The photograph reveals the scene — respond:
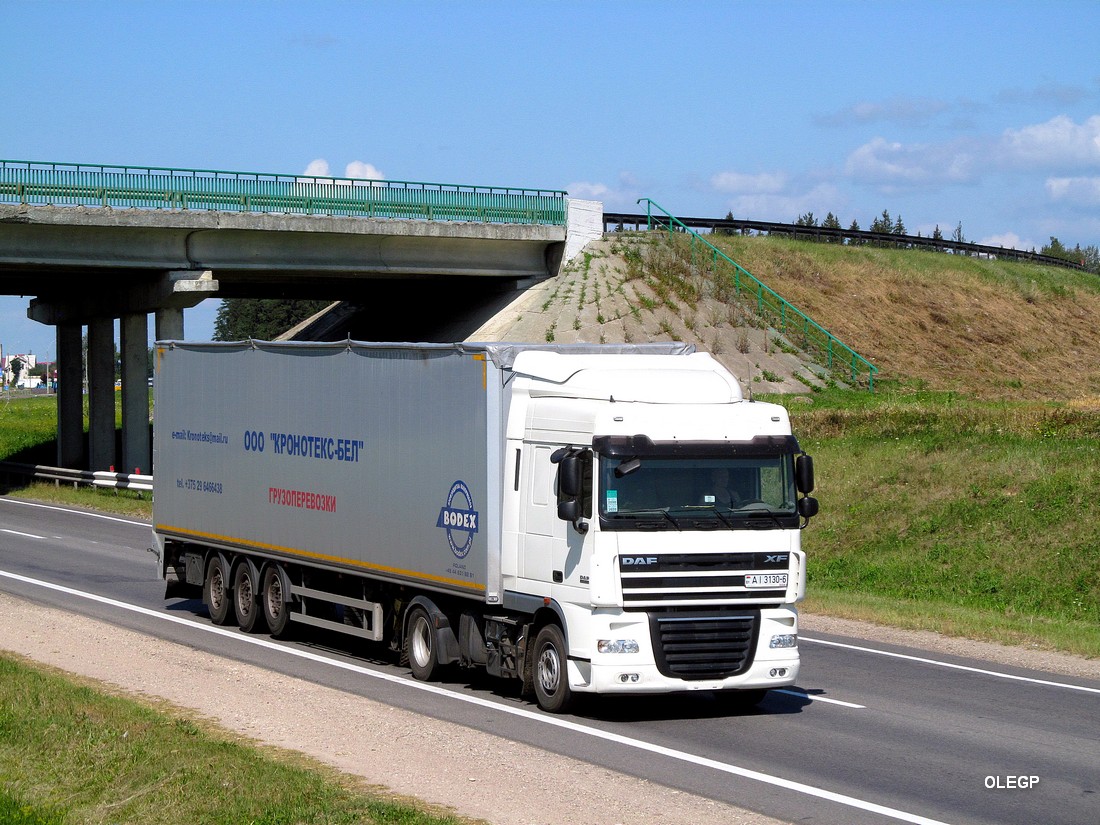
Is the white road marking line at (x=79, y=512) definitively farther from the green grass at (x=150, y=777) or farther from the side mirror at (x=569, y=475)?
the side mirror at (x=569, y=475)

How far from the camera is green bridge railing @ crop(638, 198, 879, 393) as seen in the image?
4878 cm

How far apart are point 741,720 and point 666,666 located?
1050 millimetres

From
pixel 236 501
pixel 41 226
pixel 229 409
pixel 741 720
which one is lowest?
pixel 741 720

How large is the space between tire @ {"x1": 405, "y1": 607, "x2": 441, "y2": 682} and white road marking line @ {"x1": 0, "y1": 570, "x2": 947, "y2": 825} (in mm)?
159

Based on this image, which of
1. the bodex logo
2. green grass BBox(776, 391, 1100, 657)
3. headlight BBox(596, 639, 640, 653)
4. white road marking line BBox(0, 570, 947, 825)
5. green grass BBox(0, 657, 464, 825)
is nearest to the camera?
green grass BBox(0, 657, 464, 825)

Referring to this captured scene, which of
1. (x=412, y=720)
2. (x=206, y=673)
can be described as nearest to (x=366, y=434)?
(x=206, y=673)

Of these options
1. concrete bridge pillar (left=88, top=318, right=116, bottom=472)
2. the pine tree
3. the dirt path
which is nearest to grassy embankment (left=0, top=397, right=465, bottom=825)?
the dirt path

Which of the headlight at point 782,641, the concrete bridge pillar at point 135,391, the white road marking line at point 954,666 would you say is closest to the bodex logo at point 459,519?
the headlight at point 782,641

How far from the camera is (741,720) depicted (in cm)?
1288

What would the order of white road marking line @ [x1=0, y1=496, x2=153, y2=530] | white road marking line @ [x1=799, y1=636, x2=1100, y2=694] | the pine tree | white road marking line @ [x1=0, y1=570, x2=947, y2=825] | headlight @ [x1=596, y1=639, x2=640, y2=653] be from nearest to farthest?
white road marking line @ [x1=0, y1=570, x2=947, y2=825], headlight @ [x1=596, y1=639, x2=640, y2=653], white road marking line @ [x1=799, y1=636, x2=1100, y2=694], white road marking line @ [x1=0, y1=496, x2=153, y2=530], the pine tree

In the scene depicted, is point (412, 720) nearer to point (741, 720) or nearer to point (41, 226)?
point (741, 720)

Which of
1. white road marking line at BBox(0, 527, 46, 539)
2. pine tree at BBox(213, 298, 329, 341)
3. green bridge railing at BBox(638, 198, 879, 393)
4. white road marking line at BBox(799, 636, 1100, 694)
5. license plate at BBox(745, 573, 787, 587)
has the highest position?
pine tree at BBox(213, 298, 329, 341)

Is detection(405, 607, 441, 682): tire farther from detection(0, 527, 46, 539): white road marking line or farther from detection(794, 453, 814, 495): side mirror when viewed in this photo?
detection(0, 527, 46, 539): white road marking line

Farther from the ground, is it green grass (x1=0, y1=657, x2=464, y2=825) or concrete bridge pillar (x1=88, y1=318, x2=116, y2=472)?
concrete bridge pillar (x1=88, y1=318, x2=116, y2=472)
